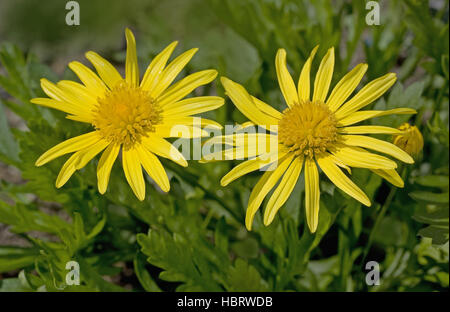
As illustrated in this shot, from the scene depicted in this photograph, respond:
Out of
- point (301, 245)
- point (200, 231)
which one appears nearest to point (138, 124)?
point (200, 231)

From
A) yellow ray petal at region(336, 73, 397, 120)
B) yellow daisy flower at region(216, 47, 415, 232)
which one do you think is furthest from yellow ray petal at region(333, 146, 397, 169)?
yellow ray petal at region(336, 73, 397, 120)

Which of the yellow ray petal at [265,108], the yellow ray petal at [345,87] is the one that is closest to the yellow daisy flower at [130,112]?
the yellow ray petal at [265,108]

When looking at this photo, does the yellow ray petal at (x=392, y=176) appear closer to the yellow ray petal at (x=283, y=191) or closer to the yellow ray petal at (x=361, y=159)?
the yellow ray petal at (x=361, y=159)

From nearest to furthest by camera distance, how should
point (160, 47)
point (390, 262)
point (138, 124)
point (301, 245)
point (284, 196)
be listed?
point (284, 196), point (138, 124), point (301, 245), point (390, 262), point (160, 47)

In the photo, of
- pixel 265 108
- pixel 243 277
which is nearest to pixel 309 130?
pixel 265 108

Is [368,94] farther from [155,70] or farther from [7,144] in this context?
[7,144]

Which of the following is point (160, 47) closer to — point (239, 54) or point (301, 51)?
point (239, 54)
